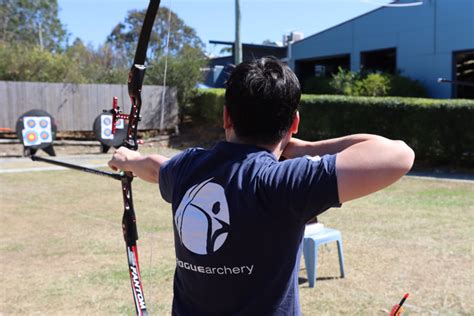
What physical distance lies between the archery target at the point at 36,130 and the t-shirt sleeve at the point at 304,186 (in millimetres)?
13814

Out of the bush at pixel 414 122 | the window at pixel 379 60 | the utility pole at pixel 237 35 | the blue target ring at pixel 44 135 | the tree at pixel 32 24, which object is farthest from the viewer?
the tree at pixel 32 24

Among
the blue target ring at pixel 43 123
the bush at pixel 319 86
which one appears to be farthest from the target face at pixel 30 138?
the bush at pixel 319 86

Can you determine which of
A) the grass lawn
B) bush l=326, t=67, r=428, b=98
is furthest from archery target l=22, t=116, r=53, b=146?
bush l=326, t=67, r=428, b=98

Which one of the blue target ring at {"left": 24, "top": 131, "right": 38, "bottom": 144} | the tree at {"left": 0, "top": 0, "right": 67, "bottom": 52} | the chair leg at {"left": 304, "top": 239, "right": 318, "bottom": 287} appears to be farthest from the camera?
the tree at {"left": 0, "top": 0, "right": 67, "bottom": 52}

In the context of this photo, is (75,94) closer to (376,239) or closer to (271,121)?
(376,239)

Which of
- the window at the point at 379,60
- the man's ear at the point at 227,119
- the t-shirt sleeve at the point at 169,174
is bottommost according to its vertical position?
the t-shirt sleeve at the point at 169,174

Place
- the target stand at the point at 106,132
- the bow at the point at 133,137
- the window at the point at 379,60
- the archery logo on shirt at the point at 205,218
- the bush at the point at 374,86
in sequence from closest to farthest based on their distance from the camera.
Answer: the archery logo on shirt at the point at 205,218, the bow at the point at 133,137, the target stand at the point at 106,132, the bush at the point at 374,86, the window at the point at 379,60

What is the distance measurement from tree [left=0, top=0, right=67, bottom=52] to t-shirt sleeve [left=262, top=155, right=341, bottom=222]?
40116 millimetres

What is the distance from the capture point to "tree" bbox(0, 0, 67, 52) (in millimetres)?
39562

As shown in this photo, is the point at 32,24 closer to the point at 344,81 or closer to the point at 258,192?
the point at 344,81

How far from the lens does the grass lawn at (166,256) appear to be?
3.95m

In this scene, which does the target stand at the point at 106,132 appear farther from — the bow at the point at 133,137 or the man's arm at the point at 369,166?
the man's arm at the point at 369,166

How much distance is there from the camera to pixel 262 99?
4.46 feet

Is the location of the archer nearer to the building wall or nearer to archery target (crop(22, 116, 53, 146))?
archery target (crop(22, 116, 53, 146))
